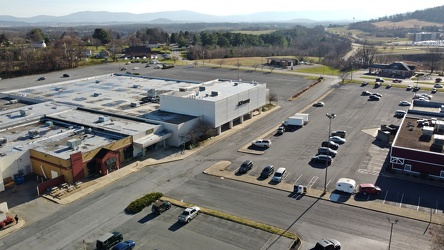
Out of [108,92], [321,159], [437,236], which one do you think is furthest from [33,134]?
[437,236]

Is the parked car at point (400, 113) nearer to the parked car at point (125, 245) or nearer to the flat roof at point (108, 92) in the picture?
the flat roof at point (108, 92)

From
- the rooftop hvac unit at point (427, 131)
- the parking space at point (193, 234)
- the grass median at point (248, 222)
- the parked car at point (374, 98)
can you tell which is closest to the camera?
the parking space at point (193, 234)

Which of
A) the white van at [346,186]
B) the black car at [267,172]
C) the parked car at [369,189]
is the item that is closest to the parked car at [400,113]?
the parked car at [369,189]

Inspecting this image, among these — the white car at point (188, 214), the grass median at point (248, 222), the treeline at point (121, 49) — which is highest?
the treeline at point (121, 49)

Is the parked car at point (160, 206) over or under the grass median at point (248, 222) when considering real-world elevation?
over

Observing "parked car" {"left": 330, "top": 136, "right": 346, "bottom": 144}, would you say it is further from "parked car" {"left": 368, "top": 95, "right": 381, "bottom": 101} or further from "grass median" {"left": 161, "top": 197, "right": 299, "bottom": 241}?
"parked car" {"left": 368, "top": 95, "right": 381, "bottom": 101}

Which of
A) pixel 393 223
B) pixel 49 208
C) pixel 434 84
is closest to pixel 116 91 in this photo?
pixel 49 208

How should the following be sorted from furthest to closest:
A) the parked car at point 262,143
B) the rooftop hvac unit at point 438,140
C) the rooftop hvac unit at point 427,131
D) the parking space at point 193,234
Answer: the parked car at point 262,143 < the rooftop hvac unit at point 427,131 < the rooftop hvac unit at point 438,140 < the parking space at point 193,234
